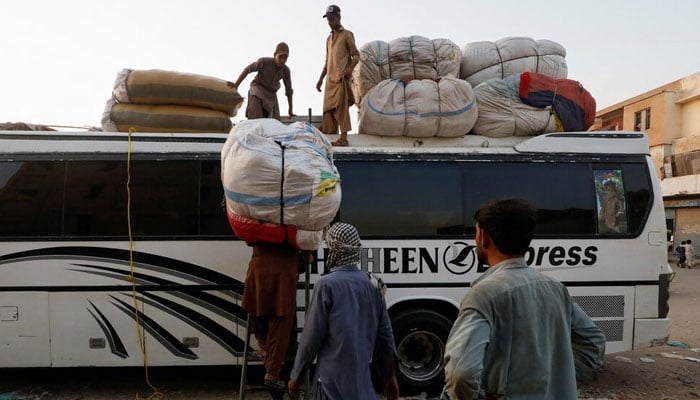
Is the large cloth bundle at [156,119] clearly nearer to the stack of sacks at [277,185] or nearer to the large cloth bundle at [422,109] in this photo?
the stack of sacks at [277,185]

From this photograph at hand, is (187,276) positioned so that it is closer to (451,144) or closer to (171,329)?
(171,329)

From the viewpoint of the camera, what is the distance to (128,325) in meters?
4.68

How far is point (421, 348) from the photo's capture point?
197 inches

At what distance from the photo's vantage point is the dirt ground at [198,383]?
4.93 metres

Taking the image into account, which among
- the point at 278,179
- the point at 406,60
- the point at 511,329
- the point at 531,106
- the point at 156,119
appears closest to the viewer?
the point at 511,329

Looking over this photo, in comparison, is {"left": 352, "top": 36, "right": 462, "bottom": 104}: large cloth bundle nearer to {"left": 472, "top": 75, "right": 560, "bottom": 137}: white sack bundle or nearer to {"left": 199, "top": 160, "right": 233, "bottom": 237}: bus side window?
{"left": 472, "top": 75, "right": 560, "bottom": 137}: white sack bundle

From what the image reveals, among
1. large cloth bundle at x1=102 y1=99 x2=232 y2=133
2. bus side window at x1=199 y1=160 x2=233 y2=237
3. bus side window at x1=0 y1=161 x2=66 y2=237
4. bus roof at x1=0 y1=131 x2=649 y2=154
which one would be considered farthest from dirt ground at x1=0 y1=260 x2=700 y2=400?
large cloth bundle at x1=102 y1=99 x2=232 y2=133

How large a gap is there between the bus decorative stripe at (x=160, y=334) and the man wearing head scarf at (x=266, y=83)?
2800 mm

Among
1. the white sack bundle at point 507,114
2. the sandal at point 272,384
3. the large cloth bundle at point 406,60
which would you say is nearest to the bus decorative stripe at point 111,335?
the sandal at point 272,384

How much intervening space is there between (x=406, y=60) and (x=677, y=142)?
28.5 meters

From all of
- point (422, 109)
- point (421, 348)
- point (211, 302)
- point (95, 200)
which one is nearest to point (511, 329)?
point (421, 348)

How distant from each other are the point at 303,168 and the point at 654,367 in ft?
17.6

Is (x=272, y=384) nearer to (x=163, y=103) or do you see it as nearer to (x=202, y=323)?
(x=202, y=323)

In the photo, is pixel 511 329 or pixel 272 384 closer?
pixel 511 329
